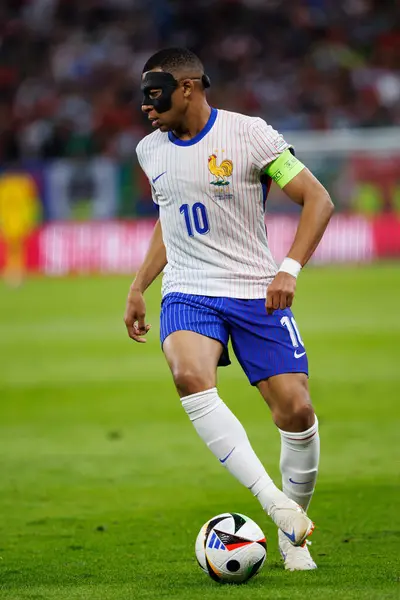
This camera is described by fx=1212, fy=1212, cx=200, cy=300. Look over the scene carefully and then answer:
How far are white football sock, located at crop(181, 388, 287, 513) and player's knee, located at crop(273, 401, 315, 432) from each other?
0.26 metres

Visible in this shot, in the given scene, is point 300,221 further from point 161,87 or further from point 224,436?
point 224,436

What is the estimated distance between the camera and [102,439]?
10055 millimetres

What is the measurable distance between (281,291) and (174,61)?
122 cm

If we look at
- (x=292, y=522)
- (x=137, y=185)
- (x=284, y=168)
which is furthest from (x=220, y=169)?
(x=137, y=185)

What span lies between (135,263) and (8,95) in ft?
22.9

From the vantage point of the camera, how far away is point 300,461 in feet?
18.3

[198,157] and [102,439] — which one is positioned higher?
[198,157]

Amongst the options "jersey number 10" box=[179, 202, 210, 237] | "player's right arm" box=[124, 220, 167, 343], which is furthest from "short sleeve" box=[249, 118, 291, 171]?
"player's right arm" box=[124, 220, 167, 343]

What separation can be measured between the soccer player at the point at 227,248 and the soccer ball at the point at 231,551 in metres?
0.23

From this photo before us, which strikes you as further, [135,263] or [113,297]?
[135,263]

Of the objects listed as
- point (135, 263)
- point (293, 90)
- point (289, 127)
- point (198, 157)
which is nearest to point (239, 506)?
point (198, 157)

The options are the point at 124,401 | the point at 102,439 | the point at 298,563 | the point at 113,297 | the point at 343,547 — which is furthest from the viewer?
the point at 113,297

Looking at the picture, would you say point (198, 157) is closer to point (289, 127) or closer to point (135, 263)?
point (135, 263)

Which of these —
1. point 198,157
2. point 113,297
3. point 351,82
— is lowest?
point 113,297
